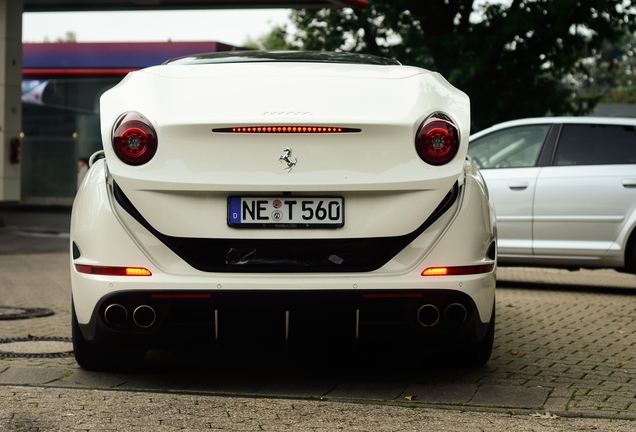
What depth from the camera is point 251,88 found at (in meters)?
4.88

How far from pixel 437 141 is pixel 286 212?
0.68 m

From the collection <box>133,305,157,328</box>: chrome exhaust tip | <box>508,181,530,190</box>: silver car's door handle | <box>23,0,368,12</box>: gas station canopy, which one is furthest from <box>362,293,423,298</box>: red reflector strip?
<box>23,0,368,12</box>: gas station canopy

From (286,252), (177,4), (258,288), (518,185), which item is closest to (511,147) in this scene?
(518,185)

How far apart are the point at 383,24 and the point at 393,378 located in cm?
2055

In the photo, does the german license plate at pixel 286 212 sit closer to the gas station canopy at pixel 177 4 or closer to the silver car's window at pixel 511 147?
the silver car's window at pixel 511 147

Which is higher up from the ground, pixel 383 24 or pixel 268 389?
pixel 383 24

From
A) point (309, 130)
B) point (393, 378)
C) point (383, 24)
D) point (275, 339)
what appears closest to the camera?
point (309, 130)

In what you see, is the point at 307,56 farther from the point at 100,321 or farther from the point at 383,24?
the point at 383,24

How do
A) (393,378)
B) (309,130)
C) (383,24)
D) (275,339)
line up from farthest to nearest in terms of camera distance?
(383,24)
(393,378)
(275,339)
(309,130)

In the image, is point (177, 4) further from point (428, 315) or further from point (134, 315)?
point (428, 315)

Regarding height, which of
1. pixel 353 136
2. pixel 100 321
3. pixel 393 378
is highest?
pixel 353 136

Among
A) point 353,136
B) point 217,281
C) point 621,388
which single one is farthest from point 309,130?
point 621,388

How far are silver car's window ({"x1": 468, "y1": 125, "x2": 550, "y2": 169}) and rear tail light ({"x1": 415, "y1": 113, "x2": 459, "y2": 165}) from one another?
5905 mm

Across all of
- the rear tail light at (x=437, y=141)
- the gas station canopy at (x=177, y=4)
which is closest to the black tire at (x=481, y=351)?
the rear tail light at (x=437, y=141)
